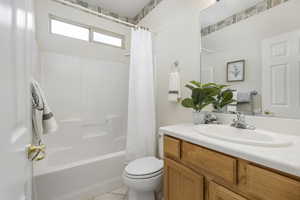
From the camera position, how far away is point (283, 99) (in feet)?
3.44

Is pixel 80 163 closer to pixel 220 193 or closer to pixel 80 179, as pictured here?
pixel 80 179

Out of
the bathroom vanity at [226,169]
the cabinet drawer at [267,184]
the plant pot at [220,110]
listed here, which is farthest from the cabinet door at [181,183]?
the plant pot at [220,110]

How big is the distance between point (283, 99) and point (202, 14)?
107 cm

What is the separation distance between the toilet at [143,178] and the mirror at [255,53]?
88cm

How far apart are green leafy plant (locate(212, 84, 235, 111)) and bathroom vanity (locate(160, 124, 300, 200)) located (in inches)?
19.9

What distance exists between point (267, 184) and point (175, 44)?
1.61m

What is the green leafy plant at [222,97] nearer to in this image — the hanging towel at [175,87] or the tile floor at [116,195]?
the hanging towel at [175,87]

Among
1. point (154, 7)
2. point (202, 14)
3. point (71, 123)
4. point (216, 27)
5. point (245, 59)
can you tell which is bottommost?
point (71, 123)

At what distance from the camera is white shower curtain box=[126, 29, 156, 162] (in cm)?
181

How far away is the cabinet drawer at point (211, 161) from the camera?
2.50 ft

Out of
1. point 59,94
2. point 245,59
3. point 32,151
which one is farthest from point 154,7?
point 32,151

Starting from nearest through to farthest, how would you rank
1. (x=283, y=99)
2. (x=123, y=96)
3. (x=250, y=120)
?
1. (x=283, y=99)
2. (x=250, y=120)
3. (x=123, y=96)

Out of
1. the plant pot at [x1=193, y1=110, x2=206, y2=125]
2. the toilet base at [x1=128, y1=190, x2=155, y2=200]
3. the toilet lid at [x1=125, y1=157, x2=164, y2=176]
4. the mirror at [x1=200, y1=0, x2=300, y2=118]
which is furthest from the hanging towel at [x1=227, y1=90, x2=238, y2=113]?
the toilet base at [x1=128, y1=190, x2=155, y2=200]

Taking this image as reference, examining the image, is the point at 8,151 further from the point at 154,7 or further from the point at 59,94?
the point at 154,7
